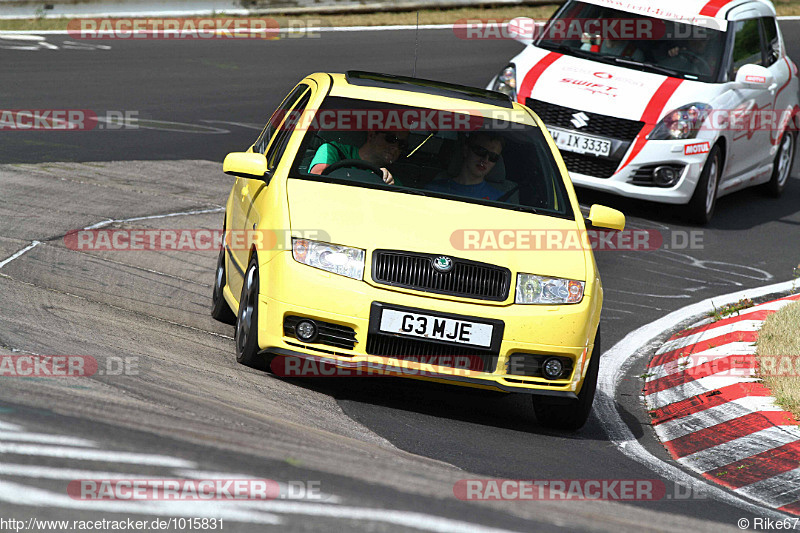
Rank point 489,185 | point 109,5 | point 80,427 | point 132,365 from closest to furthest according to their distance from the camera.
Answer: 1. point 80,427
2. point 132,365
3. point 489,185
4. point 109,5

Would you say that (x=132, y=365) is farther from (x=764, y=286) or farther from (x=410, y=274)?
(x=764, y=286)

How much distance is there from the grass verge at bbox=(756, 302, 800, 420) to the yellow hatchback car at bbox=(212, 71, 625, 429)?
1.32 m

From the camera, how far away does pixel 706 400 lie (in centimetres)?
720

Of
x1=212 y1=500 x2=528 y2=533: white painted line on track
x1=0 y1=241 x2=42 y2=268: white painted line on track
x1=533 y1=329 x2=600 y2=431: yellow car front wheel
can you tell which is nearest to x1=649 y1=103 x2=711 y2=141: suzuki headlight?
x1=533 y1=329 x2=600 y2=431: yellow car front wheel

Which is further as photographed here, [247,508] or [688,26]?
[688,26]

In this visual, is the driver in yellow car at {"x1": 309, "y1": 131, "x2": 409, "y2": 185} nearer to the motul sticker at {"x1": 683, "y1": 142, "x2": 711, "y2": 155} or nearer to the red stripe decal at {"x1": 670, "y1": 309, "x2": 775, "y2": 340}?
the red stripe decal at {"x1": 670, "y1": 309, "x2": 775, "y2": 340}

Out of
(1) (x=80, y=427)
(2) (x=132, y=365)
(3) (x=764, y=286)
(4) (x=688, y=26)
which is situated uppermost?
(4) (x=688, y=26)

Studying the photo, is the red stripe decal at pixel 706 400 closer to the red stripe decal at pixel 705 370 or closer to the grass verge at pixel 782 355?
the grass verge at pixel 782 355

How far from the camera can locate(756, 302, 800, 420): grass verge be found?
23.0ft

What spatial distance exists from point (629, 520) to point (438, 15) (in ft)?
64.3

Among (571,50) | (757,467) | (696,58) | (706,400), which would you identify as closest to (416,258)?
(757,467)

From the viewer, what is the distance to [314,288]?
6.00 metres

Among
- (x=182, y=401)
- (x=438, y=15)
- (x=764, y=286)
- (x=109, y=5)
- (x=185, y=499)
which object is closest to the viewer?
(x=185, y=499)

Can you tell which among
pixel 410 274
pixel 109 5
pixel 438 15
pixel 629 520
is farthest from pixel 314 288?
pixel 438 15
